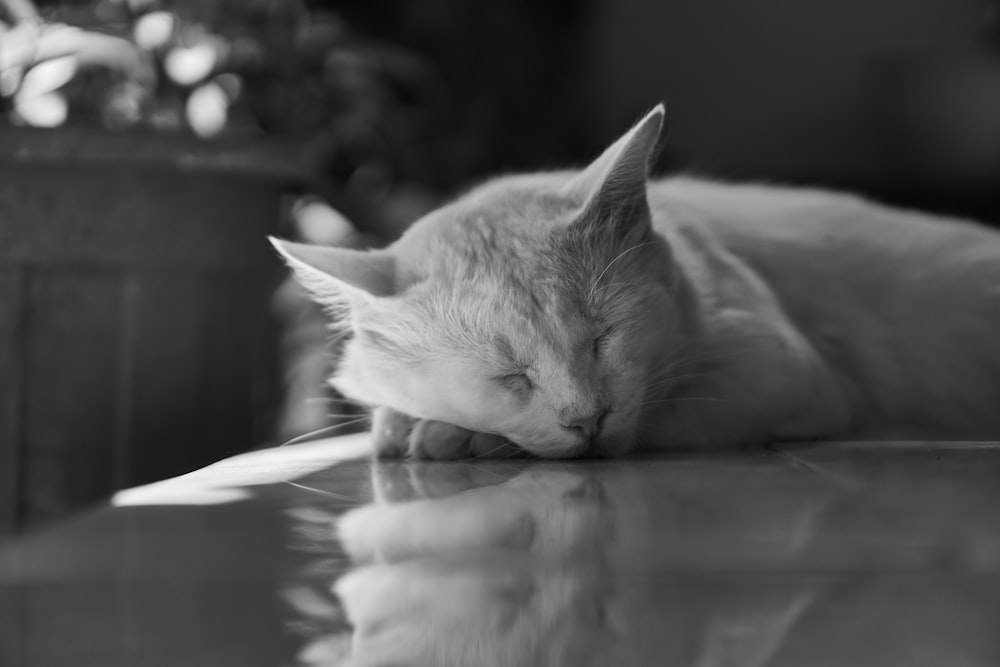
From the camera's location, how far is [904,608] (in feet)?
2.63

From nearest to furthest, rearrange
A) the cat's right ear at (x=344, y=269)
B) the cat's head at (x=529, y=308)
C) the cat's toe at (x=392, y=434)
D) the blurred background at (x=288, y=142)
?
the cat's head at (x=529, y=308) < the cat's right ear at (x=344, y=269) < the cat's toe at (x=392, y=434) < the blurred background at (x=288, y=142)

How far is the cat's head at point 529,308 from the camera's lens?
152 centimetres

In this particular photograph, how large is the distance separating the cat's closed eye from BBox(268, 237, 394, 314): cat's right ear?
10.9 inches

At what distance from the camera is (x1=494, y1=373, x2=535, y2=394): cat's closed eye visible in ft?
5.00

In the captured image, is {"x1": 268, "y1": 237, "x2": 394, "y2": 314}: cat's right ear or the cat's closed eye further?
{"x1": 268, "y1": 237, "x2": 394, "y2": 314}: cat's right ear

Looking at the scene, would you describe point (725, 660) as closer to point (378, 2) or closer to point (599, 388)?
point (599, 388)

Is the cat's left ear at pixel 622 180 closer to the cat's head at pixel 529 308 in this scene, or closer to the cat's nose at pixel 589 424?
the cat's head at pixel 529 308

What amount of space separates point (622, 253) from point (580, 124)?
3.21 metres

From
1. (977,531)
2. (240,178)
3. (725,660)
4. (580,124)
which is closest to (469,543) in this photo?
(725,660)

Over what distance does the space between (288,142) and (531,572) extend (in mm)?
1784

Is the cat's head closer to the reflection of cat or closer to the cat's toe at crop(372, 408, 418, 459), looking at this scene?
the cat's toe at crop(372, 408, 418, 459)

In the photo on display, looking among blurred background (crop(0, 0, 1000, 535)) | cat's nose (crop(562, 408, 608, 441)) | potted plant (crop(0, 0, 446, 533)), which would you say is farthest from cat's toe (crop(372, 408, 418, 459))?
potted plant (crop(0, 0, 446, 533))

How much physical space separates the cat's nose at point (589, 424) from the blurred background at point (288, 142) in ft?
1.81

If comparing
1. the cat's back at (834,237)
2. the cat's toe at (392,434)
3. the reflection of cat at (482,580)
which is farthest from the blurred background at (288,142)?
the cat's back at (834,237)
